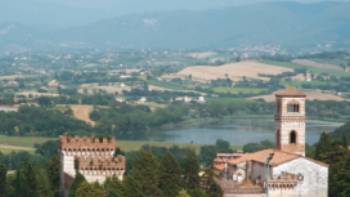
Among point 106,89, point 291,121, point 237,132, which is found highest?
point 291,121

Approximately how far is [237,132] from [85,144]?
2765 inches

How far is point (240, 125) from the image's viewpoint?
137 metres

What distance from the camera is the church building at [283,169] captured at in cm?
5034

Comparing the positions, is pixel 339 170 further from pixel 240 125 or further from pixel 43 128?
pixel 240 125

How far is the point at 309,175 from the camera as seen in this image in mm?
51406

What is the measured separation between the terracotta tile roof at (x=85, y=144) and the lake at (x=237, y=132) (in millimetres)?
47764

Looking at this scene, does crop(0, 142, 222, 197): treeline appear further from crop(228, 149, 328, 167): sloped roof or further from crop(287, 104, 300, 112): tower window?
crop(287, 104, 300, 112): tower window

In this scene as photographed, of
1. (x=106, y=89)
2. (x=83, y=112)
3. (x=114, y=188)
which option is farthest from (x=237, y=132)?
(x=114, y=188)

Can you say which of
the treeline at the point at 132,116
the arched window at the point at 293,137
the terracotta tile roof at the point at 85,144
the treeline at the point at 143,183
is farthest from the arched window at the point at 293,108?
the treeline at the point at 132,116

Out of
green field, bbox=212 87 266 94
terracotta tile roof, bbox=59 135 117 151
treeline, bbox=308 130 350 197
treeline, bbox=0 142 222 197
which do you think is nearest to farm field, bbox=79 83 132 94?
green field, bbox=212 87 266 94

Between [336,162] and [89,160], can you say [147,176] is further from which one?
[336,162]

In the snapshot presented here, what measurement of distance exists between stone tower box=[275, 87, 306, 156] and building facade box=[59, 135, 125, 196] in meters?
7.58

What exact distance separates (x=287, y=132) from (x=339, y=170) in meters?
4.00

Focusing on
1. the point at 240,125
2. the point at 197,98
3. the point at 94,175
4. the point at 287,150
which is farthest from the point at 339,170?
the point at 197,98
